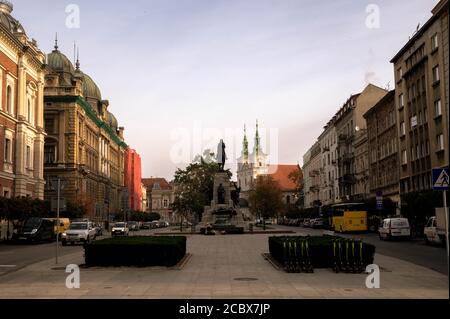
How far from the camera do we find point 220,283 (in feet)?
51.5

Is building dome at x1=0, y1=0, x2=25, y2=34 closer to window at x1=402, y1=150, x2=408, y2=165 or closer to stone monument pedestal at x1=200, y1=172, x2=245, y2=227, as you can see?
stone monument pedestal at x1=200, y1=172, x2=245, y2=227

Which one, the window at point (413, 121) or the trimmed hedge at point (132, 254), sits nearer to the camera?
the trimmed hedge at point (132, 254)

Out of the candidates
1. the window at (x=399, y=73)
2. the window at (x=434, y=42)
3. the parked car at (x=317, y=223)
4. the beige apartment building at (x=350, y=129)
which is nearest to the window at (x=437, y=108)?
the window at (x=434, y=42)

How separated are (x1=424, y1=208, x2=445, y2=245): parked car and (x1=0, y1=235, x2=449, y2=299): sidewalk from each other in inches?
427

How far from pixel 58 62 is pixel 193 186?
29103mm

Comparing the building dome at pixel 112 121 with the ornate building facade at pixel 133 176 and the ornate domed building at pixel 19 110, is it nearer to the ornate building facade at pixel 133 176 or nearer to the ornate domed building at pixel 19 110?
the ornate building facade at pixel 133 176

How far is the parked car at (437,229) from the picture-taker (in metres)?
31.0

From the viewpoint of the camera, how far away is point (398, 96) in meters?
57.7

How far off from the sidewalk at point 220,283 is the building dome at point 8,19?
1700 inches

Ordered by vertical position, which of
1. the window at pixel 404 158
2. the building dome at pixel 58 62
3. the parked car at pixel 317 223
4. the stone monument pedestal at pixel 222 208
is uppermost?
the building dome at pixel 58 62

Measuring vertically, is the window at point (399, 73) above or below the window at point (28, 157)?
above

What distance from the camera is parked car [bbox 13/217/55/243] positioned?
138 ft

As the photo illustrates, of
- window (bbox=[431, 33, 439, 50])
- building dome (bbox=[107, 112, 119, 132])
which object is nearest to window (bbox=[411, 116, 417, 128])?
window (bbox=[431, 33, 439, 50])

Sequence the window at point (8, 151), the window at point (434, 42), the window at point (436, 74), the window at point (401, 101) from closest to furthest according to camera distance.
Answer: the window at point (434, 42) → the window at point (436, 74) → the window at point (8, 151) → the window at point (401, 101)
